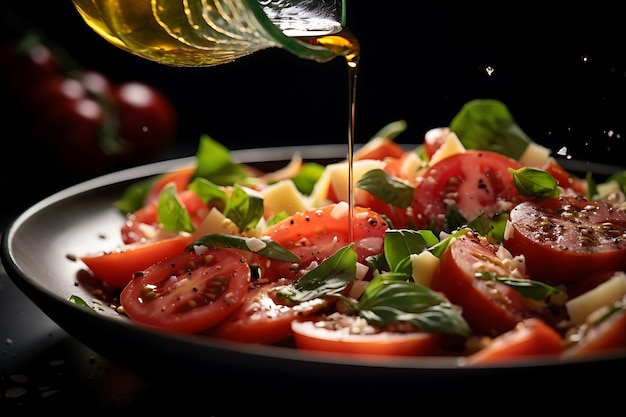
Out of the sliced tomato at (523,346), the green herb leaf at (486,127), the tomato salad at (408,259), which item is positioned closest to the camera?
the sliced tomato at (523,346)

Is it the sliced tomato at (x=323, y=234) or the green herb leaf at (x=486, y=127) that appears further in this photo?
the green herb leaf at (x=486, y=127)

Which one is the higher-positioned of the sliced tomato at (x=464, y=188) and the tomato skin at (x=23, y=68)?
the tomato skin at (x=23, y=68)

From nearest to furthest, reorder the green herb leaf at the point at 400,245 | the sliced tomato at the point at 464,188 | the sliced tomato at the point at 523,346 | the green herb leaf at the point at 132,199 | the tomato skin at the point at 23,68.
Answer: the sliced tomato at the point at 523,346
the green herb leaf at the point at 400,245
the sliced tomato at the point at 464,188
the green herb leaf at the point at 132,199
the tomato skin at the point at 23,68

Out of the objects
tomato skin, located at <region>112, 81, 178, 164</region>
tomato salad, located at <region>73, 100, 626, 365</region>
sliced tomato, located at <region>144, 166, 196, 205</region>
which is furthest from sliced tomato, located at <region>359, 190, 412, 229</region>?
tomato skin, located at <region>112, 81, 178, 164</region>

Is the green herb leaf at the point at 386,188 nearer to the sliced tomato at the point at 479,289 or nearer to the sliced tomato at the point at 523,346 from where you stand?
the sliced tomato at the point at 479,289

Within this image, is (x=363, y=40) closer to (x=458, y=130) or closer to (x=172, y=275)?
(x=458, y=130)

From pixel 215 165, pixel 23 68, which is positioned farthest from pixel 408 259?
pixel 23 68

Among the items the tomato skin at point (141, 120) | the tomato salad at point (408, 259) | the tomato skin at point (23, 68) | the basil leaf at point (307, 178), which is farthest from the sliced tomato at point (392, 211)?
the tomato skin at point (23, 68)
